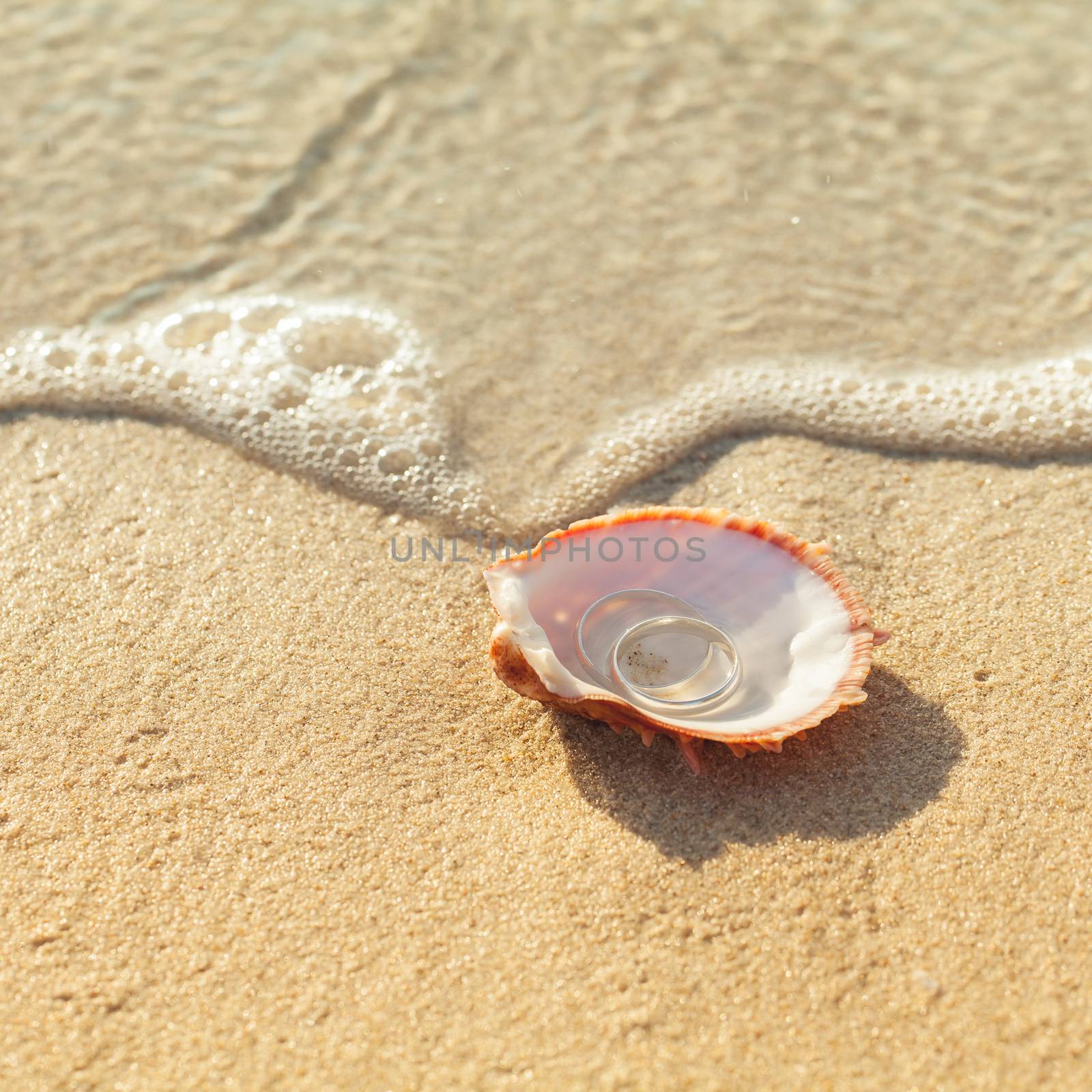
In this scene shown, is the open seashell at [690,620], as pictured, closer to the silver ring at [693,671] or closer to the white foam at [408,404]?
the silver ring at [693,671]

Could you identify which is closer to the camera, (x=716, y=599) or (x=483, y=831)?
(x=483, y=831)

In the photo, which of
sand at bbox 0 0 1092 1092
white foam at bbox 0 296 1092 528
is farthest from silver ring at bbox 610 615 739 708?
white foam at bbox 0 296 1092 528

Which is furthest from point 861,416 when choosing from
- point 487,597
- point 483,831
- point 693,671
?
point 483,831

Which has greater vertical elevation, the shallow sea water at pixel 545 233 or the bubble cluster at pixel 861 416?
the shallow sea water at pixel 545 233

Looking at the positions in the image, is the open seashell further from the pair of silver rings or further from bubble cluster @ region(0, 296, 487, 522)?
bubble cluster @ region(0, 296, 487, 522)

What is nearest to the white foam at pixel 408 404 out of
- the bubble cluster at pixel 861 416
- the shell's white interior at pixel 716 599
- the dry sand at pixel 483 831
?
the bubble cluster at pixel 861 416

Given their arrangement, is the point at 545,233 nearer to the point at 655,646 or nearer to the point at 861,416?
the point at 861,416

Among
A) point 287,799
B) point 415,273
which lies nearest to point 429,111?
point 415,273
